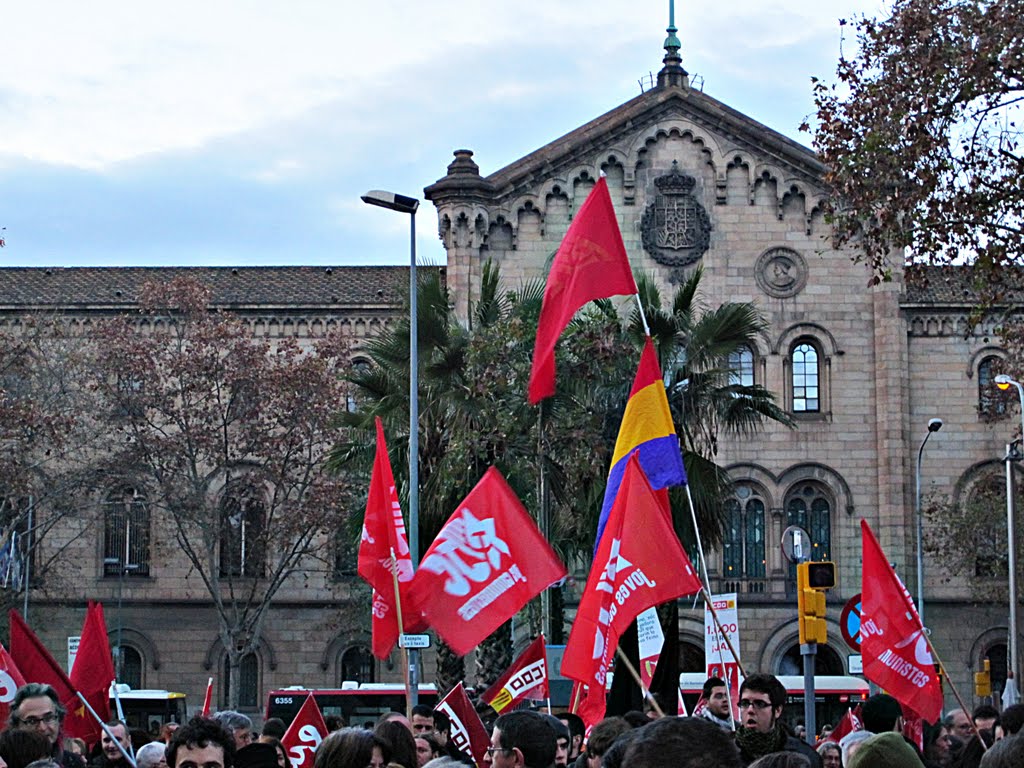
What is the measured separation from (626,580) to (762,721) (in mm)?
3654

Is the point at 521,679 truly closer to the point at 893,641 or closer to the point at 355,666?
the point at 893,641

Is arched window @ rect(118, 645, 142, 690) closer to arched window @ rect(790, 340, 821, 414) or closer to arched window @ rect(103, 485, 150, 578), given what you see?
arched window @ rect(103, 485, 150, 578)

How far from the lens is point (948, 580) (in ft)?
152

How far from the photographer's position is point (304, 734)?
A: 1427 cm

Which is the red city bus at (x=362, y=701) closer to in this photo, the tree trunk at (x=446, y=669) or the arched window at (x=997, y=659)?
the tree trunk at (x=446, y=669)

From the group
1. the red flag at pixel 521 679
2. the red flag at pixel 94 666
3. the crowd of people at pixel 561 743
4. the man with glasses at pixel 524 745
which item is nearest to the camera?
the crowd of people at pixel 561 743

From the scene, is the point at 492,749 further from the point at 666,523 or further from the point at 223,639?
the point at 223,639

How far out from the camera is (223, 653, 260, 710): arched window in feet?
157

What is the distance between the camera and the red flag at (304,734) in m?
14.2

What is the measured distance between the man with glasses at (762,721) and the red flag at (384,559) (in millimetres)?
6736

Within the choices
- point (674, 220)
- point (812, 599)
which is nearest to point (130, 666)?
point (674, 220)

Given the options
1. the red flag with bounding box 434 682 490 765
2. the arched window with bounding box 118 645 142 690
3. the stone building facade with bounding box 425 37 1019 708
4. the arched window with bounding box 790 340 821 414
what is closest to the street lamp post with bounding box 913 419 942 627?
the stone building facade with bounding box 425 37 1019 708

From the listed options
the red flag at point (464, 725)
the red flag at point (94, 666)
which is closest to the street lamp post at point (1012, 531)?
the red flag at point (464, 725)

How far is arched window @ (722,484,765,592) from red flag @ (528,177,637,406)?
31420mm
